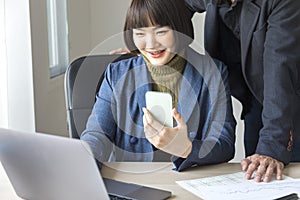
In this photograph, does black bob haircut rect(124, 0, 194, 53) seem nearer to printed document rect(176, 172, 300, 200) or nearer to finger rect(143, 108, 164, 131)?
finger rect(143, 108, 164, 131)

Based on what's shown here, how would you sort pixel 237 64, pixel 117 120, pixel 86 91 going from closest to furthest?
pixel 117 120
pixel 86 91
pixel 237 64

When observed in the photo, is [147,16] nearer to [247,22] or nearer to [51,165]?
[247,22]

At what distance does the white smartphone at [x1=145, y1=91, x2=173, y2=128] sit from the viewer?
128 centimetres

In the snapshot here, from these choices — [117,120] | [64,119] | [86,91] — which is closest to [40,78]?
[64,119]

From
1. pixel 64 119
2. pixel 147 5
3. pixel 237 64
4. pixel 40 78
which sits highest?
pixel 147 5

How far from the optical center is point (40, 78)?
2.44 meters

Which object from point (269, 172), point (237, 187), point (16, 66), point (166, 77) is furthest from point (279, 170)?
point (16, 66)

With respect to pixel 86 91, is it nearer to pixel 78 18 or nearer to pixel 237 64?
pixel 237 64

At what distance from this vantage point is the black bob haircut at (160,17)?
1538mm

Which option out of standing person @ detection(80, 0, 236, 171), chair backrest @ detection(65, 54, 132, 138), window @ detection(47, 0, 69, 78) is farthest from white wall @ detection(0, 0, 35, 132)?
standing person @ detection(80, 0, 236, 171)

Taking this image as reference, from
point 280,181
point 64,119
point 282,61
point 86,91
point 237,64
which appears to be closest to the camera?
point 280,181

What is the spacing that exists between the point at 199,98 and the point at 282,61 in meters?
0.25

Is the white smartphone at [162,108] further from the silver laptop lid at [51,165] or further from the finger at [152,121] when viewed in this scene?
the silver laptop lid at [51,165]

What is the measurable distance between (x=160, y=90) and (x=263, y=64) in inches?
12.4
